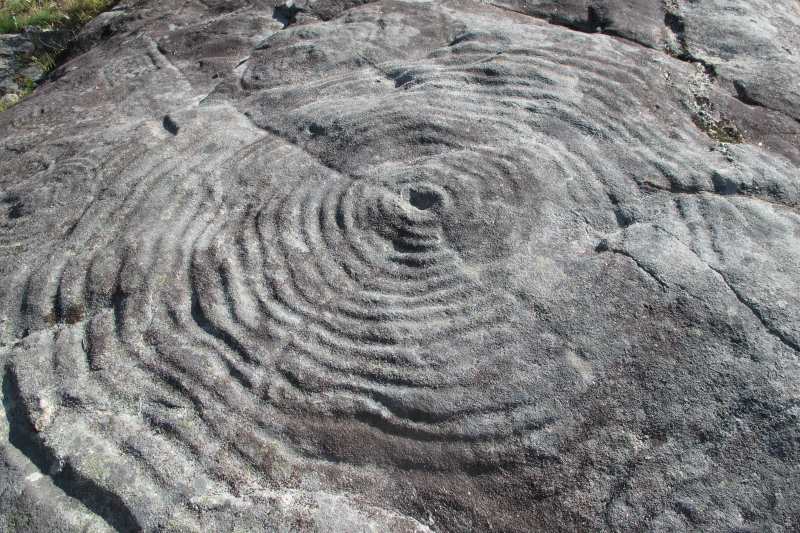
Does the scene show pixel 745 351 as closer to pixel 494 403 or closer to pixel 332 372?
pixel 494 403

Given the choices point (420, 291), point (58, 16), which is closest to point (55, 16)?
point (58, 16)

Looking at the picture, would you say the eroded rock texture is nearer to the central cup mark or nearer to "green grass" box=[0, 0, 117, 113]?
the central cup mark

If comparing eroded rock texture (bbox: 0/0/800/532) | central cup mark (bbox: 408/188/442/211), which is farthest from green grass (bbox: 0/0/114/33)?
central cup mark (bbox: 408/188/442/211)

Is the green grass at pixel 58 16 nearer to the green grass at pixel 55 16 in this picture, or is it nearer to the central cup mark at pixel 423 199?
the green grass at pixel 55 16

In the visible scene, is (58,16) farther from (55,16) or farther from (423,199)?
(423,199)

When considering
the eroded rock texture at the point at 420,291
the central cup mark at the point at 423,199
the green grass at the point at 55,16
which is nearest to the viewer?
the eroded rock texture at the point at 420,291

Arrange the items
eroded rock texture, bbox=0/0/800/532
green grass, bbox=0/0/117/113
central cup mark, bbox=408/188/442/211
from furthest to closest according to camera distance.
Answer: green grass, bbox=0/0/117/113 < central cup mark, bbox=408/188/442/211 < eroded rock texture, bbox=0/0/800/532

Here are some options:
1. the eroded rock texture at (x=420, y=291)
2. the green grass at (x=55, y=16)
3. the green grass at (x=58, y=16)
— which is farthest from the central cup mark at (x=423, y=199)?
the green grass at (x=58, y=16)
